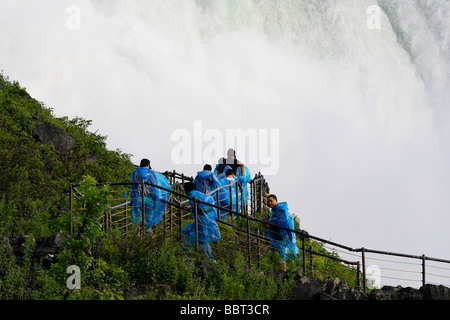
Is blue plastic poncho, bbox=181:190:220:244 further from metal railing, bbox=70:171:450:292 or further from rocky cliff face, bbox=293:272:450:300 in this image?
rocky cliff face, bbox=293:272:450:300

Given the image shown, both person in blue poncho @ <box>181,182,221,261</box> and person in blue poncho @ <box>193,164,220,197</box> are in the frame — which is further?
person in blue poncho @ <box>193,164,220,197</box>

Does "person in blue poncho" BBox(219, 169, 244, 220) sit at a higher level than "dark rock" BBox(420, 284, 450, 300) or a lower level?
higher

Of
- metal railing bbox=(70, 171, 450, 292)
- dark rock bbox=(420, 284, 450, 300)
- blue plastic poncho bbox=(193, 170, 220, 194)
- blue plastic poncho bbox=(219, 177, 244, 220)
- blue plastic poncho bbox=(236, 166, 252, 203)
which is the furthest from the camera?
blue plastic poncho bbox=(236, 166, 252, 203)

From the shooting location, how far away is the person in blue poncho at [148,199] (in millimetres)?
12477

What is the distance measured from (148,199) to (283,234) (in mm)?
2383

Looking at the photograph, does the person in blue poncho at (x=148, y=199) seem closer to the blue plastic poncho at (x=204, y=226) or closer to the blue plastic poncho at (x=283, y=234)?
the blue plastic poncho at (x=204, y=226)

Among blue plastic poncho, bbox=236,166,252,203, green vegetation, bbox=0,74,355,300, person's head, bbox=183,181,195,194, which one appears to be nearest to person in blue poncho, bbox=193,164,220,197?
green vegetation, bbox=0,74,355,300

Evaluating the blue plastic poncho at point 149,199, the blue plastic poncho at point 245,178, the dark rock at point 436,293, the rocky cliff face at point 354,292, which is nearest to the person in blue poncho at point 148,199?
the blue plastic poncho at point 149,199

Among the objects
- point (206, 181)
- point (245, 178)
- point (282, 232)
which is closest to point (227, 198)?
point (245, 178)

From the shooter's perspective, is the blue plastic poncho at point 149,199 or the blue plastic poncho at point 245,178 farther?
the blue plastic poncho at point 245,178

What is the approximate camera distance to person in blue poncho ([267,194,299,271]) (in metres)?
Result: 12.4

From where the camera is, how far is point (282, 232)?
12.5m
